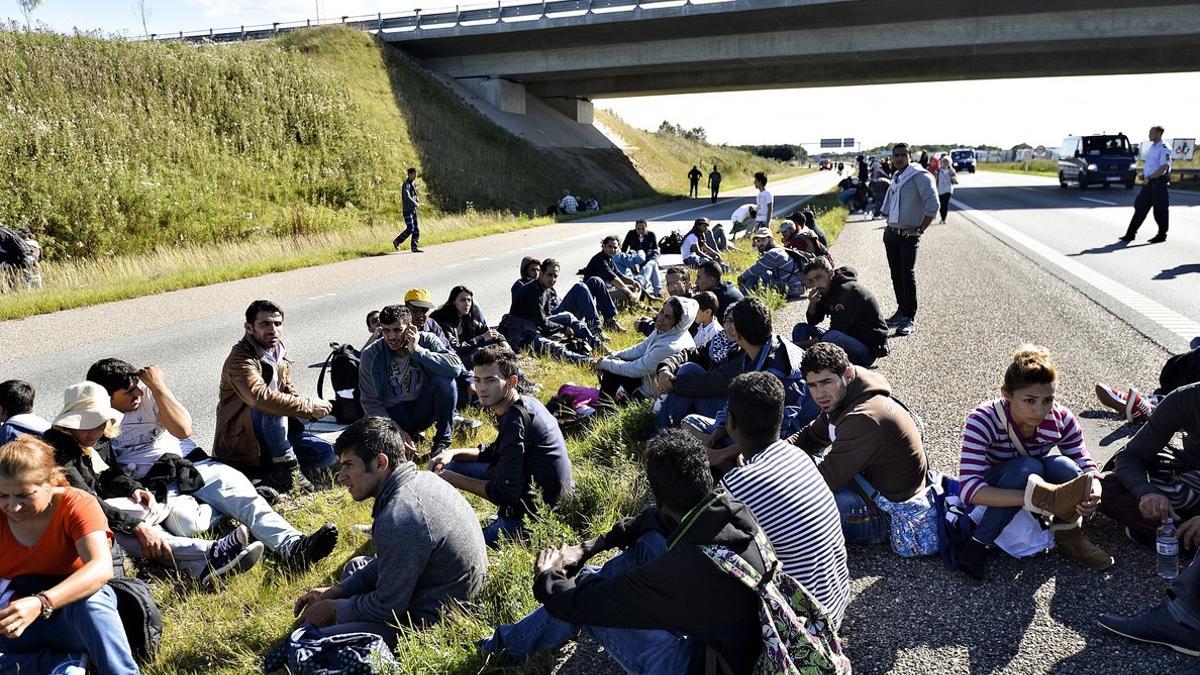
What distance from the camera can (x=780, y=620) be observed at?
8.57 ft

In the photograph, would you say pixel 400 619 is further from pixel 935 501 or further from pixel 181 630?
pixel 935 501

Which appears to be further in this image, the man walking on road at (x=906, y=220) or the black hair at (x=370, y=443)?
the man walking on road at (x=906, y=220)

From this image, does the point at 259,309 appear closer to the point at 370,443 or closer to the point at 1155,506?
the point at 370,443

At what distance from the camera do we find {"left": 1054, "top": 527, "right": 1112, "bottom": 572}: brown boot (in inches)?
156

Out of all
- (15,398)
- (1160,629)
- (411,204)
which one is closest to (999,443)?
(1160,629)

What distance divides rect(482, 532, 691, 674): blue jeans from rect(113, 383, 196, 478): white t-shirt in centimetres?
288

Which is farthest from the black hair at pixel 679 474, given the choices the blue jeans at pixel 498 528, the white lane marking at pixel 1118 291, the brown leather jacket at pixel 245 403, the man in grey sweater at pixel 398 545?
the white lane marking at pixel 1118 291

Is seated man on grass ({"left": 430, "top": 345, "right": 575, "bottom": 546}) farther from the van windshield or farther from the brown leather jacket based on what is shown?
the van windshield

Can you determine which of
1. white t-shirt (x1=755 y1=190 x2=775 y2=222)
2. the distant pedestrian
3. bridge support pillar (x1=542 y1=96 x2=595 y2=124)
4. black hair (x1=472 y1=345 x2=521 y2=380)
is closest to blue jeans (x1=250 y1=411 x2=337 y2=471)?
black hair (x1=472 y1=345 x2=521 y2=380)

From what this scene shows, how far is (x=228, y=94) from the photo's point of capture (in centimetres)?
2727

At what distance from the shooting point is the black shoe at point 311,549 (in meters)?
4.55

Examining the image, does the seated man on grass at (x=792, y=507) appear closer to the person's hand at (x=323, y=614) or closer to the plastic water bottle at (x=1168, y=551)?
the plastic water bottle at (x=1168, y=551)

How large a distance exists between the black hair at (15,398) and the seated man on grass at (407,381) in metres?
2.14

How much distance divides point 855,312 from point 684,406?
94.2 inches
